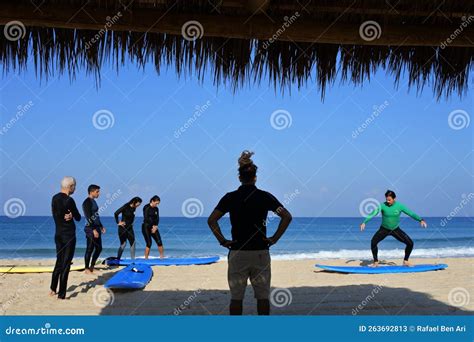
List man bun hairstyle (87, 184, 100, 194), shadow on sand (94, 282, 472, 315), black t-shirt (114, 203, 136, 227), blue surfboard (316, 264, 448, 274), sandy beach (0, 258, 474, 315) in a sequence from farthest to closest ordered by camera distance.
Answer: black t-shirt (114, 203, 136, 227), blue surfboard (316, 264, 448, 274), man bun hairstyle (87, 184, 100, 194), sandy beach (0, 258, 474, 315), shadow on sand (94, 282, 472, 315)

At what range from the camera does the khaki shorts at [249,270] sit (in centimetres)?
419

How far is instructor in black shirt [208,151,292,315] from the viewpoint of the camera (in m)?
4.16

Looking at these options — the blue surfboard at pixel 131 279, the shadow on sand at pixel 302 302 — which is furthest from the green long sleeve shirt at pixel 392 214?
the blue surfboard at pixel 131 279

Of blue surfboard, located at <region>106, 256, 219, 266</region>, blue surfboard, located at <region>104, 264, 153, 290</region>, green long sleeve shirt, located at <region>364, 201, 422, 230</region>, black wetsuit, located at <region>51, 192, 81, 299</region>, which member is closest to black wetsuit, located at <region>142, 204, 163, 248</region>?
blue surfboard, located at <region>106, 256, 219, 266</region>

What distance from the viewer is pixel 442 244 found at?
33844 millimetres

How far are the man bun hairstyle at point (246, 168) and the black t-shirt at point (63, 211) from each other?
→ 306cm

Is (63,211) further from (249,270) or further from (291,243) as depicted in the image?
(291,243)

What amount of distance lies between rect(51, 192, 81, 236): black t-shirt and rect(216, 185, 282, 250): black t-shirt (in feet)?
9.84

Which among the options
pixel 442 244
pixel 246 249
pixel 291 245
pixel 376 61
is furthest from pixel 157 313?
pixel 442 244

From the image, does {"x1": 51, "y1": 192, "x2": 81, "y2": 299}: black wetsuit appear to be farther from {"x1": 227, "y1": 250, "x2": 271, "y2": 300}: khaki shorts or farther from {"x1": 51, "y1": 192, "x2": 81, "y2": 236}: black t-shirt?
{"x1": 227, "y1": 250, "x2": 271, "y2": 300}: khaki shorts

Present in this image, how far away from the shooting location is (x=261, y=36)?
170 inches
